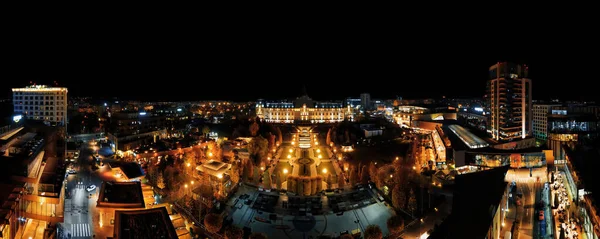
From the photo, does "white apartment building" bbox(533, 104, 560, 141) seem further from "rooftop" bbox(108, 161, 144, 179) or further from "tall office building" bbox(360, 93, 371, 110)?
"tall office building" bbox(360, 93, 371, 110)

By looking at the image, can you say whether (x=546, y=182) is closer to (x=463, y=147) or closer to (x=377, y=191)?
(x=463, y=147)

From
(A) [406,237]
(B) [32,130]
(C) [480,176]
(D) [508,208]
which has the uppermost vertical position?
(B) [32,130]

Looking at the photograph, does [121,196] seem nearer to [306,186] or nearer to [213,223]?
[213,223]

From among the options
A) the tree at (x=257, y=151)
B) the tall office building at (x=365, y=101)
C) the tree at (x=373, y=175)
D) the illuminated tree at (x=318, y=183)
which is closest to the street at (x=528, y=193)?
the tree at (x=373, y=175)

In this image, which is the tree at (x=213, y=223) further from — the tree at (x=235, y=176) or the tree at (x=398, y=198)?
the tree at (x=398, y=198)

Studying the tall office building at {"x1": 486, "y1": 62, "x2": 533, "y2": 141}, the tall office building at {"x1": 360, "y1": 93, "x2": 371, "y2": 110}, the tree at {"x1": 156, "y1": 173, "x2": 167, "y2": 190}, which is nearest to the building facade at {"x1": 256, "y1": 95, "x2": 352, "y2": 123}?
the tall office building at {"x1": 360, "y1": 93, "x2": 371, "y2": 110}

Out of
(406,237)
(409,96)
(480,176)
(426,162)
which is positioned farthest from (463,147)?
(409,96)
